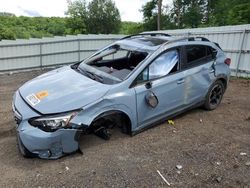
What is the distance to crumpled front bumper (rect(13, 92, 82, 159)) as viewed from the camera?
350 centimetres

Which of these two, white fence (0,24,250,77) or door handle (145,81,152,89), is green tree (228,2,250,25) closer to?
white fence (0,24,250,77)

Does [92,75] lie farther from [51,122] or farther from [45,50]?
[45,50]

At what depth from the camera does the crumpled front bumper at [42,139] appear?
138 inches

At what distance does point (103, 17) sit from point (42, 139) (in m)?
36.3

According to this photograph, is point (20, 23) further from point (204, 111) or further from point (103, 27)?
point (204, 111)

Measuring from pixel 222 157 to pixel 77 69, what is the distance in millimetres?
2844

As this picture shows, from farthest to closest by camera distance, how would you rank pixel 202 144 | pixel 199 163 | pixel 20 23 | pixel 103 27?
pixel 20 23, pixel 103 27, pixel 202 144, pixel 199 163

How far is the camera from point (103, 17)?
37.9m

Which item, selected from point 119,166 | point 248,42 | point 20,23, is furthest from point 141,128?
point 20,23

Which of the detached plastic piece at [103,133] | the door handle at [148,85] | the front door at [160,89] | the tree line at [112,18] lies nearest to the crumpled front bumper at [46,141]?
the detached plastic piece at [103,133]

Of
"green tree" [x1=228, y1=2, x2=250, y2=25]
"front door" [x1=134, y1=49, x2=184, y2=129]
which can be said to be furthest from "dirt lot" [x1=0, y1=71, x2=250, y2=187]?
"green tree" [x1=228, y1=2, x2=250, y2=25]

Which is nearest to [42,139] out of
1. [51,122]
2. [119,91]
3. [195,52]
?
[51,122]

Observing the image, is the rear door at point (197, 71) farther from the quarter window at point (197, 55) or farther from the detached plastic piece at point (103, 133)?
the detached plastic piece at point (103, 133)

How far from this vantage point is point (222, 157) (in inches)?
157
